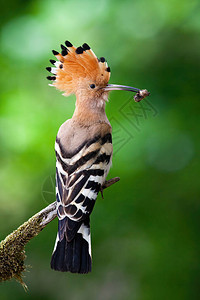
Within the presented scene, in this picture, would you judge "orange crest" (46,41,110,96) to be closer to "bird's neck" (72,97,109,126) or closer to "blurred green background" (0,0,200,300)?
"bird's neck" (72,97,109,126)

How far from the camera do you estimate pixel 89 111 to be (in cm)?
225

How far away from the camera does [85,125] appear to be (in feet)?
7.29

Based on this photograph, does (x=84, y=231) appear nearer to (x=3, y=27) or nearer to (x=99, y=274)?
(x=99, y=274)

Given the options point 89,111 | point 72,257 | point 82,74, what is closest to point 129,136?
point 89,111

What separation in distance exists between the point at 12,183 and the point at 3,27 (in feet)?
3.79

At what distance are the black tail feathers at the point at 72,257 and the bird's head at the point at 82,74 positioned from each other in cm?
70

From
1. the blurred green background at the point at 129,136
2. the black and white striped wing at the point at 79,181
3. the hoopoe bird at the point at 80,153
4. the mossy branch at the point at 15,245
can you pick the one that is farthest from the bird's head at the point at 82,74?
the mossy branch at the point at 15,245

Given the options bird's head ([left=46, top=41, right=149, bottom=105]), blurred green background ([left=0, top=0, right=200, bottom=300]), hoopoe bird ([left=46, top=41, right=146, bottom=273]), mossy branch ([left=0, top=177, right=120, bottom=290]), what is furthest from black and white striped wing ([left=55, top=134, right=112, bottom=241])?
blurred green background ([left=0, top=0, right=200, bottom=300])

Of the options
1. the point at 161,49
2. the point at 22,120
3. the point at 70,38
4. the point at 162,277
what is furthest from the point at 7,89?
the point at 162,277

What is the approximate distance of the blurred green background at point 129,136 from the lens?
9.29 feet

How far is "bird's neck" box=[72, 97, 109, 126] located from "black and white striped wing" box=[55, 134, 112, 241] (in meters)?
0.13

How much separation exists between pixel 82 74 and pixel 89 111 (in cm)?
18

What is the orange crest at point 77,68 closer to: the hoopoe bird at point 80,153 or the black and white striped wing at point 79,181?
the hoopoe bird at point 80,153

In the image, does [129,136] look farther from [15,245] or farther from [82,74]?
[15,245]
